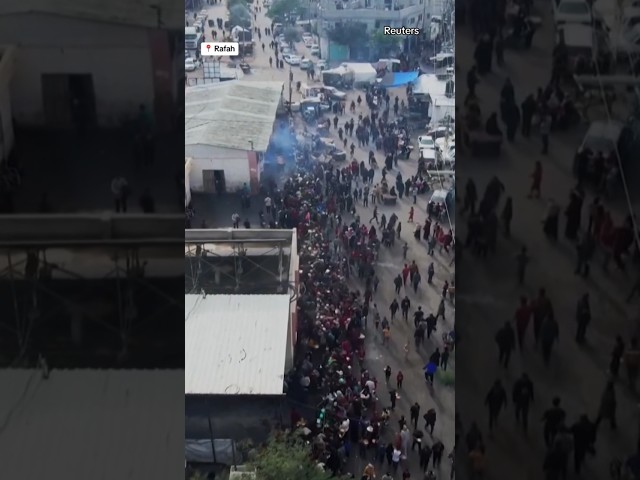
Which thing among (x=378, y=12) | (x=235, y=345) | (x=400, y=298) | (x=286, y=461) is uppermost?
(x=378, y=12)

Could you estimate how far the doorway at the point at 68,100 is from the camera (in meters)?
1.43

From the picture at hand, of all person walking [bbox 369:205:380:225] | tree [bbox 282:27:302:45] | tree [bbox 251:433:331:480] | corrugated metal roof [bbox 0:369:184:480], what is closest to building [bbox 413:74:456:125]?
person walking [bbox 369:205:380:225]

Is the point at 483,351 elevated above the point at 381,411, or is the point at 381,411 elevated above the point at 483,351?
the point at 483,351

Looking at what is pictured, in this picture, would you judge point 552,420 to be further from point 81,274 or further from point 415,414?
point 415,414

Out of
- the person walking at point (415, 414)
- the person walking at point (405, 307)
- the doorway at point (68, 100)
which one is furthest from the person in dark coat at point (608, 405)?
the person walking at point (405, 307)

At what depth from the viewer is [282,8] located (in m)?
3.07

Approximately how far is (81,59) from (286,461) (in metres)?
1.94

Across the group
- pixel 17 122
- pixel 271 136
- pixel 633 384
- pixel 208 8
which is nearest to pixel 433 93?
pixel 271 136

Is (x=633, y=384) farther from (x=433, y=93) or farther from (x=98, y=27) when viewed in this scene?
(x=433, y=93)

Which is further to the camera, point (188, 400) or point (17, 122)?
point (188, 400)

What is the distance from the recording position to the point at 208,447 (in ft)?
8.93

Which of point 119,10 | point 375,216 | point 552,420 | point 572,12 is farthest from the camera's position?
point 375,216

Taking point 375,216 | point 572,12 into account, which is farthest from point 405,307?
point 572,12

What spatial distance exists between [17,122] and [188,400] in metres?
1.63
